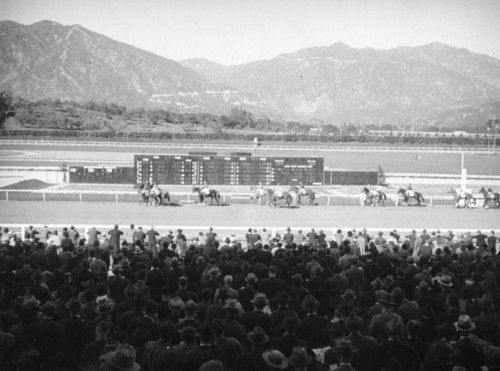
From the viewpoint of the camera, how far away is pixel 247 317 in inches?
275

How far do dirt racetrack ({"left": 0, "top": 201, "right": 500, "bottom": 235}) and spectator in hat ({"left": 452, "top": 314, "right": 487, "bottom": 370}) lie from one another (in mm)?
14385

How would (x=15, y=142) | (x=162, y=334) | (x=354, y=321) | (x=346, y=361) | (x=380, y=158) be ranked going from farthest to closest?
1. (x=15, y=142)
2. (x=380, y=158)
3. (x=354, y=321)
4. (x=162, y=334)
5. (x=346, y=361)

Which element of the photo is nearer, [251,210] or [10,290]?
[10,290]

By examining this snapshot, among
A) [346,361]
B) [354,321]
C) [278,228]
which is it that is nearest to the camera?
[346,361]

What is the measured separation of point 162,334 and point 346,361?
5.77ft

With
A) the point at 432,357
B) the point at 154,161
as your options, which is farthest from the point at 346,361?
the point at 154,161

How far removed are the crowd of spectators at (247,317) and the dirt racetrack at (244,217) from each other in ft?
35.7

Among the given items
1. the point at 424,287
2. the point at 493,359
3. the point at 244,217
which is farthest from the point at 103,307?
the point at 244,217

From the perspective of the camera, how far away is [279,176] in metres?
31.3

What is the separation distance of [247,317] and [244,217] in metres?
17.2

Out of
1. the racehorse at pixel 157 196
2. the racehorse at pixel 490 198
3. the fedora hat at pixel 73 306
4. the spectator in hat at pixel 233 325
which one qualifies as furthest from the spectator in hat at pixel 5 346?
the racehorse at pixel 490 198

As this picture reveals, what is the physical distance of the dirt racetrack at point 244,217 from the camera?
72.9 ft

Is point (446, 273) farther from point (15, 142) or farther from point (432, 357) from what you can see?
point (15, 142)

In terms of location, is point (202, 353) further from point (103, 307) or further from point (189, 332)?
point (103, 307)
